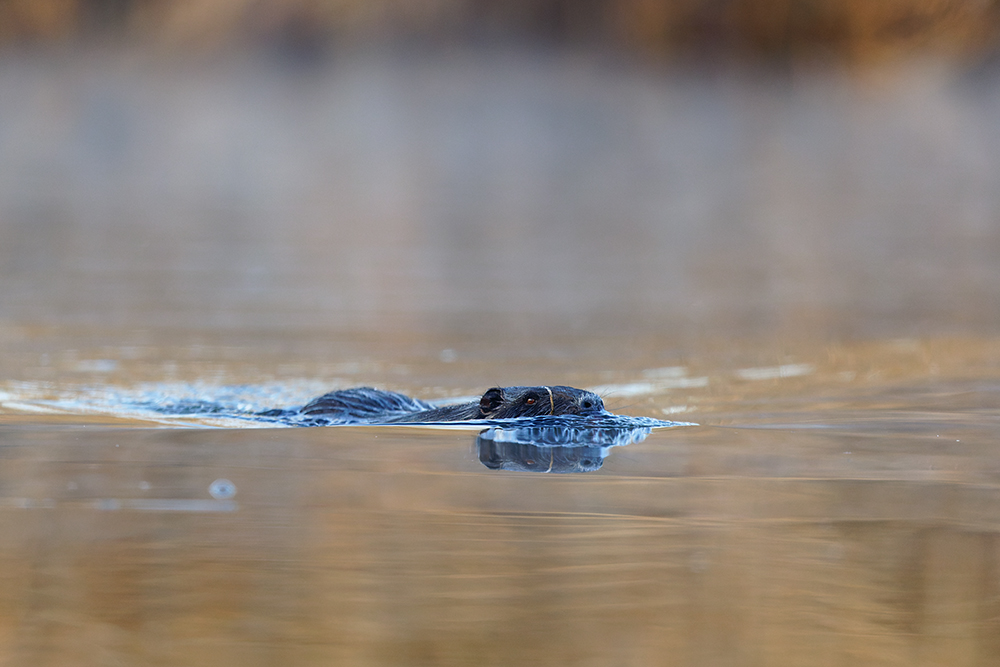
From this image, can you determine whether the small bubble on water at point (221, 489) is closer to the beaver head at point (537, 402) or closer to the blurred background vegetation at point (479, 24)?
the beaver head at point (537, 402)

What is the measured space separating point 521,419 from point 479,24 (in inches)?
1210

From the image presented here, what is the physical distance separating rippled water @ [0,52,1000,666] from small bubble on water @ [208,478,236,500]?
1 cm

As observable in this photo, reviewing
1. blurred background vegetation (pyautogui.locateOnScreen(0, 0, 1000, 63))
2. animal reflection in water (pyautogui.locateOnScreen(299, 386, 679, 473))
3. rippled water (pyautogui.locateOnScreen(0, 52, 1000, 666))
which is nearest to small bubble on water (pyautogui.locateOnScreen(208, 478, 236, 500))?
rippled water (pyautogui.locateOnScreen(0, 52, 1000, 666))

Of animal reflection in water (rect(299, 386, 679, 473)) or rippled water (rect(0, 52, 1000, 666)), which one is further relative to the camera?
animal reflection in water (rect(299, 386, 679, 473))

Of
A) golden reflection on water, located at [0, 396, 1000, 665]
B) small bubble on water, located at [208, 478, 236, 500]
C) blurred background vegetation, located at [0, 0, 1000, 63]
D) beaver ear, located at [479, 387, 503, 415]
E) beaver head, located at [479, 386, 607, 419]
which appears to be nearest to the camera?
golden reflection on water, located at [0, 396, 1000, 665]

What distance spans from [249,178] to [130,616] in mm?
26011

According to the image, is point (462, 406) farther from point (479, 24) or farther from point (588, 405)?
point (479, 24)

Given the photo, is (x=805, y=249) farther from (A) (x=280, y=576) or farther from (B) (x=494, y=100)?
(B) (x=494, y=100)

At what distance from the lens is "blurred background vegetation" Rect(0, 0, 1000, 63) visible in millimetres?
34031

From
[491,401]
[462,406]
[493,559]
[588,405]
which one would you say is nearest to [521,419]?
[491,401]

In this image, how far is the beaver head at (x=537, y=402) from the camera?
528 cm

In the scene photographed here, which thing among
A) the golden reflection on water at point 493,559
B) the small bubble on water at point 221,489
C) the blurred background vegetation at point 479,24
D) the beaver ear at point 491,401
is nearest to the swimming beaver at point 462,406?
the beaver ear at point 491,401

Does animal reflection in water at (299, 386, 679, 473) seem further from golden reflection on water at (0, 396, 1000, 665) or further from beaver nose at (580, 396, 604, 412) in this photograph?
golden reflection on water at (0, 396, 1000, 665)

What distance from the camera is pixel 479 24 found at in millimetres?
34906
